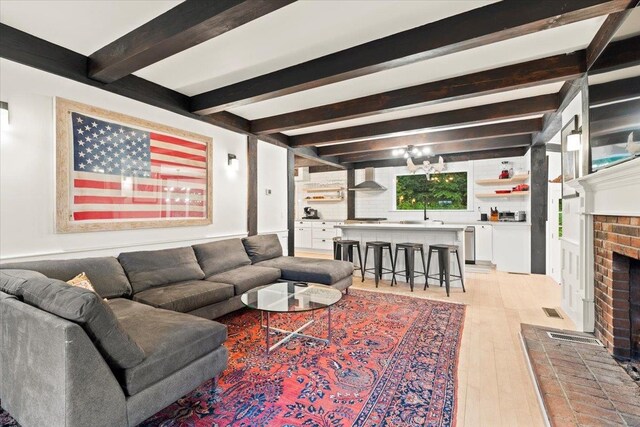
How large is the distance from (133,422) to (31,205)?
2.14 m

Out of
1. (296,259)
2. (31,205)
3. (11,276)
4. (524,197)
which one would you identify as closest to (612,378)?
(296,259)

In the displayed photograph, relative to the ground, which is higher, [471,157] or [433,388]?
[471,157]

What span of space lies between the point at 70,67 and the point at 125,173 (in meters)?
1.03

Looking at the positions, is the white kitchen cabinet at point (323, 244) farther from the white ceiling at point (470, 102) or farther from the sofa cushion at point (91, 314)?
the sofa cushion at point (91, 314)

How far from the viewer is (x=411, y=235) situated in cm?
503

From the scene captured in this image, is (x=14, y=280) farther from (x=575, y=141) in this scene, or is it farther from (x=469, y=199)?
(x=469, y=199)

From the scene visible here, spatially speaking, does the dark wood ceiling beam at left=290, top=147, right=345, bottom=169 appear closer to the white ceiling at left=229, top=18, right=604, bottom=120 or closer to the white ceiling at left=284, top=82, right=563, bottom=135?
the white ceiling at left=284, top=82, right=563, bottom=135

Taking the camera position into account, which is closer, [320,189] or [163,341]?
[163,341]

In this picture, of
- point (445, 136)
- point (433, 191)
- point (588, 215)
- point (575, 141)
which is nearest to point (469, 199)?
point (433, 191)

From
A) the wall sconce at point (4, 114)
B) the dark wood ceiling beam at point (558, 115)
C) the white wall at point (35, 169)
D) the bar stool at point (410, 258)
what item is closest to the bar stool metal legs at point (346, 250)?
the bar stool at point (410, 258)

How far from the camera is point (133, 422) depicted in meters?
1.53

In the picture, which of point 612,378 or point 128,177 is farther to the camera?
point 128,177

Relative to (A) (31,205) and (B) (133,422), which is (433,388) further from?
(A) (31,205)

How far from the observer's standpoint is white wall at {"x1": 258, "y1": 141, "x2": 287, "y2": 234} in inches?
207
